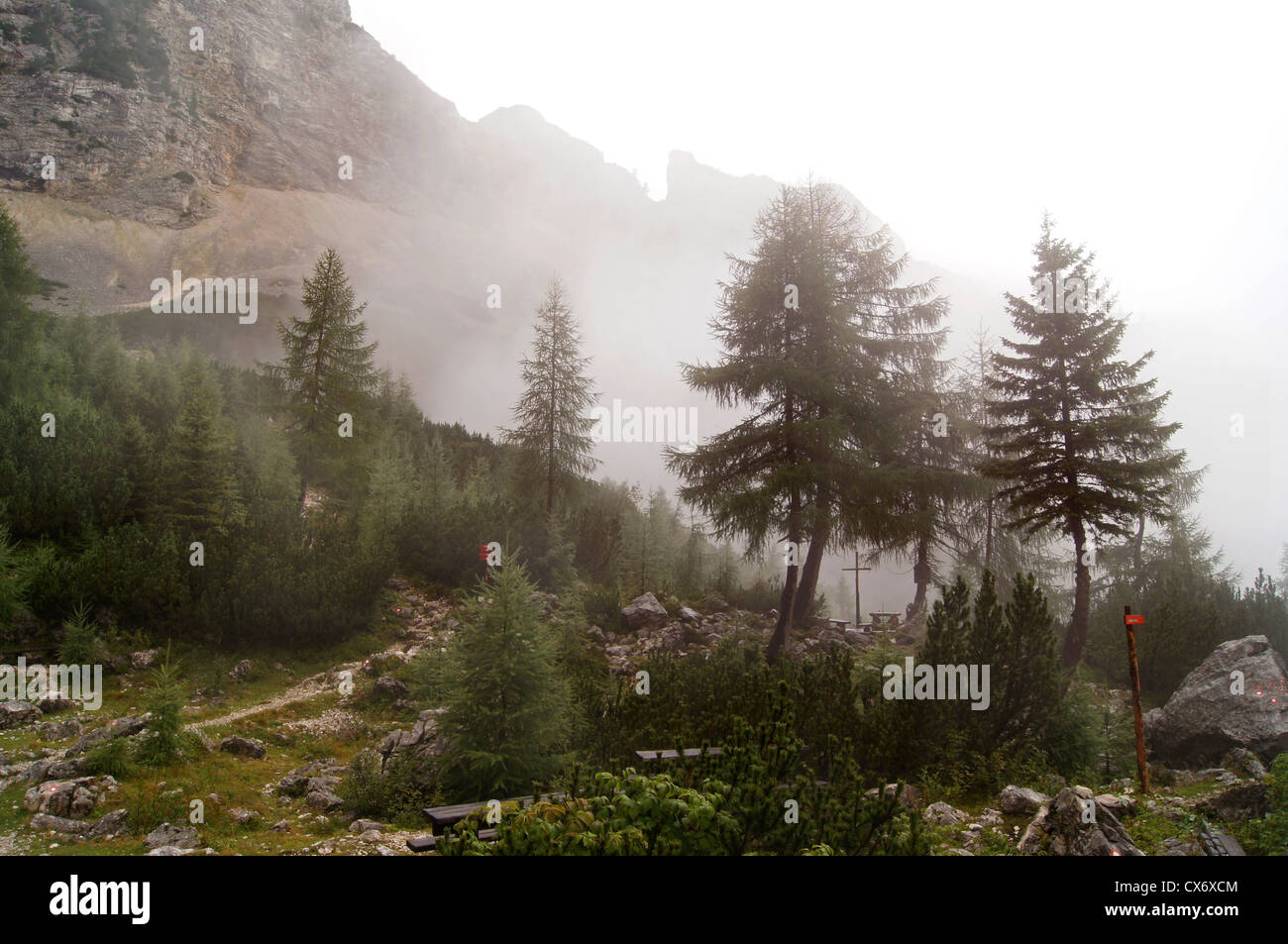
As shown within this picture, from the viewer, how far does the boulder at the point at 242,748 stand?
9.32m

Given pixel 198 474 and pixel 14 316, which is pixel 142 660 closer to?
pixel 198 474

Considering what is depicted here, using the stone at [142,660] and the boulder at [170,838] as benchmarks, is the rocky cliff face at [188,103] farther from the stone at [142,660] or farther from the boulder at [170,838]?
the boulder at [170,838]

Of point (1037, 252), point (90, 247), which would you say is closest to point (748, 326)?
point (1037, 252)

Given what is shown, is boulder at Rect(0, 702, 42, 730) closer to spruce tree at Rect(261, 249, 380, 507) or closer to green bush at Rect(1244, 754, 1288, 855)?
spruce tree at Rect(261, 249, 380, 507)

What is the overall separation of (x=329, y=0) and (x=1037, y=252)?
428ft

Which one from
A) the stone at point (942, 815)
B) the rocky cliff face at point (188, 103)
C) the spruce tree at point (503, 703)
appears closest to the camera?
the stone at point (942, 815)

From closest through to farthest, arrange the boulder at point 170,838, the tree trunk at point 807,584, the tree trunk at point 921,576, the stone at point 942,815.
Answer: the boulder at point 170,838 < the stone at point 942,815 < the tree trunk at point 807,584 < the tree trunk at point 921,576

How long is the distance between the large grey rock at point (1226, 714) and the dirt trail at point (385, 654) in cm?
1427

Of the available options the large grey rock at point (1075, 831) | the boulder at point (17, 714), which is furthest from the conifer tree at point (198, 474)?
the large grey rock at point (1075, 831)

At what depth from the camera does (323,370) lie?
22516 millimetres

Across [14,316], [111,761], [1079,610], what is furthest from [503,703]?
[14,316]

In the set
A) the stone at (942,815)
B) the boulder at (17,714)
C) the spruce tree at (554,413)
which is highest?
the spruce tree at (554,413)

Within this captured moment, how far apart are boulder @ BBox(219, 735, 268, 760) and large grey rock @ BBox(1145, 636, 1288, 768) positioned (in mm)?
14534

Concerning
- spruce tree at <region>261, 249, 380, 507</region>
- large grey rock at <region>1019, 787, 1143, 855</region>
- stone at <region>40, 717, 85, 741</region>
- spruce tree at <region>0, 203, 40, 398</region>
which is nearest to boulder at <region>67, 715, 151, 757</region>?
stone at <region>40, 717, 85, 741</region>
